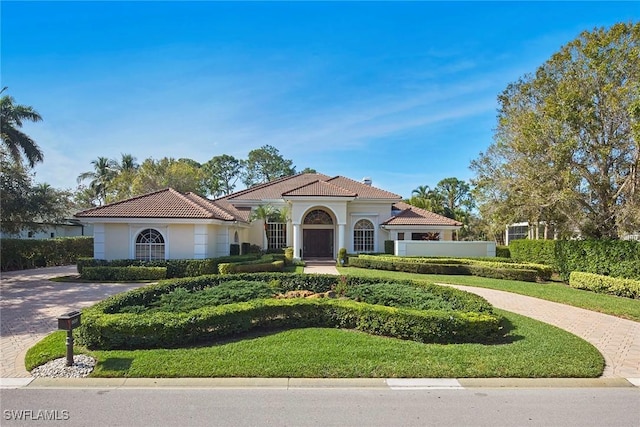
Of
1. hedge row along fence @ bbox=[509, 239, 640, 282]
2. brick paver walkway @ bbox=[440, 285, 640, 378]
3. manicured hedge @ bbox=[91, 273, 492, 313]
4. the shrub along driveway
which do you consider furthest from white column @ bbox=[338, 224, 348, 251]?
manicured hedge @ bbox=[91, 273, 492, 313]

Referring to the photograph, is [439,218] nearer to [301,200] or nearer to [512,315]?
[301,200]

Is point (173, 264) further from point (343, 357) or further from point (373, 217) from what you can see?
point (373, 217)

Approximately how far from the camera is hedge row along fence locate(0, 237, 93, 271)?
23562 mm

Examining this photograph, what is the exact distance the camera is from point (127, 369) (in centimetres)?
634

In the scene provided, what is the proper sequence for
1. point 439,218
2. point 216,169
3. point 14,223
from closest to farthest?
point 14,223 → point 439,218 → point 216,169

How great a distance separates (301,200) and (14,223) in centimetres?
1787

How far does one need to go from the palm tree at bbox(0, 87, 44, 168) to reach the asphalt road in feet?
66.4

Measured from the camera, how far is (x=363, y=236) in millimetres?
30703

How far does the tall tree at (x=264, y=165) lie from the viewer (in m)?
63.2

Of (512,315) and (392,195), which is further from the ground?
(392,195)

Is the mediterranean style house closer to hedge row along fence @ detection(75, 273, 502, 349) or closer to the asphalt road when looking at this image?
hedge row along fence @ detection(75, 273, 502, 349)

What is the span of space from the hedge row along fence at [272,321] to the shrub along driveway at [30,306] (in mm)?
1443

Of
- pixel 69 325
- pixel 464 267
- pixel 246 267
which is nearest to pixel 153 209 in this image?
pixel 246 267

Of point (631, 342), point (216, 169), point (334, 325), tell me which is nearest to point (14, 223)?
point (334, 325)
